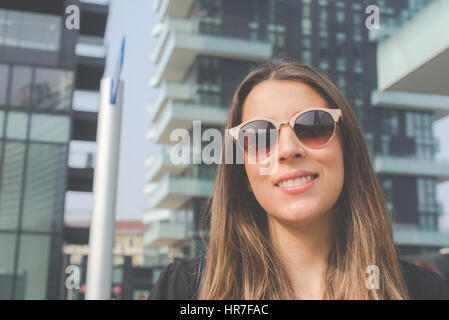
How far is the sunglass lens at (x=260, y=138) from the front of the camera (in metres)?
0.90

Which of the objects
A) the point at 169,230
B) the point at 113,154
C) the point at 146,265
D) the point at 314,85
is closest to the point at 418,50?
the point at 113,154

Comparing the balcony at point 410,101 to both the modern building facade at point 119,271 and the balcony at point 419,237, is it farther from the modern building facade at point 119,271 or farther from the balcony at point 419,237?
the modern building facade at point 119,271

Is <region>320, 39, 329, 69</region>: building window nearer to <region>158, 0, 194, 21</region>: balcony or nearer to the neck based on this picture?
<region>158, 0, 194, 21</region>: balcony

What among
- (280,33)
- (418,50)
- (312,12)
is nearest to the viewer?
(418,50)

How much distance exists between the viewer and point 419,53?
3826 mm

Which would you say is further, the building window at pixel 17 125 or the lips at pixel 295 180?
the building window at pixel 17 125

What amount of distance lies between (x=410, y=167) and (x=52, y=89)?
481 inches

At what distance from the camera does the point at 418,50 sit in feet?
12.6

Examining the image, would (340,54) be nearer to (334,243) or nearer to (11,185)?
(11,185)

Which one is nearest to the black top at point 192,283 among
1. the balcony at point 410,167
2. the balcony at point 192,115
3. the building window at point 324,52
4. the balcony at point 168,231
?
the balcony at point 192,115

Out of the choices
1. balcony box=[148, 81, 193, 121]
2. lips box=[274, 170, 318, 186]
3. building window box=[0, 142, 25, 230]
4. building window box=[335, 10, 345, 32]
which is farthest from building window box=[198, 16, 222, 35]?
lips box=[274, 170, 318, 186]

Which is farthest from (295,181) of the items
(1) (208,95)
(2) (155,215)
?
(2) (155,215)

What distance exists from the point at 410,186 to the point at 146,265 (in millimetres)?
9586
